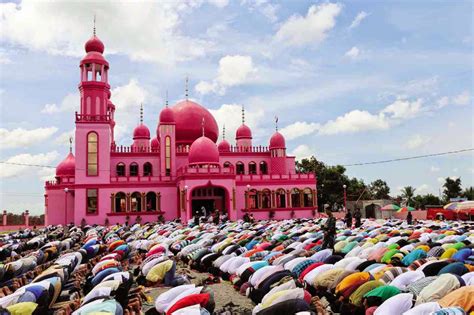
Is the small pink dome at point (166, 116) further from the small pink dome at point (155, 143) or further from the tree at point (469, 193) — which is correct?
the tree at point (469, 193)

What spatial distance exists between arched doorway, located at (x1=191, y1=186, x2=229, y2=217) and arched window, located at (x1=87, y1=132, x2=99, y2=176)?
755cm

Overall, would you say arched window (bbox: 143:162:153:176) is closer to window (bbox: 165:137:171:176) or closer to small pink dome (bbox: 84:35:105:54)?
window (bbox: 165:137:171:176)

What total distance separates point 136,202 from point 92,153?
4.88 metres

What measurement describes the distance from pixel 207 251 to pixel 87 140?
72.8ft

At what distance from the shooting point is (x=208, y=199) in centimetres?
3356

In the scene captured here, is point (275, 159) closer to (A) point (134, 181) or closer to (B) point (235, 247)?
(A) point (134, 181)

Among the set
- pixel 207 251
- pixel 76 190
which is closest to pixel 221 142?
pixel 76 190

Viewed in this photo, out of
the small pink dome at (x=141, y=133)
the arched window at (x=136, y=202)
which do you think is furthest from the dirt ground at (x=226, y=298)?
the small pink dome at (x=141, y=133)

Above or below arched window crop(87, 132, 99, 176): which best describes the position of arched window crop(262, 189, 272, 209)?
below

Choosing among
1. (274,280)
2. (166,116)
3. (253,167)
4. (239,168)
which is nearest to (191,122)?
(166,116)

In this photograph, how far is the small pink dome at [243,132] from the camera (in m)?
41.3

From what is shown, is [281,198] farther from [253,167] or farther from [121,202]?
[121,202]

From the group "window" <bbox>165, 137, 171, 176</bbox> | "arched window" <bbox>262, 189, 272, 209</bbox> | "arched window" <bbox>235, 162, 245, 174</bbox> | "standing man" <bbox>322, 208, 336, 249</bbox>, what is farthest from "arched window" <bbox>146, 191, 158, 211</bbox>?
"standing man" <bbox>322, 208, 336, 249</bbox>

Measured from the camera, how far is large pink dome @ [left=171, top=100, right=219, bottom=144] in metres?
38.0
